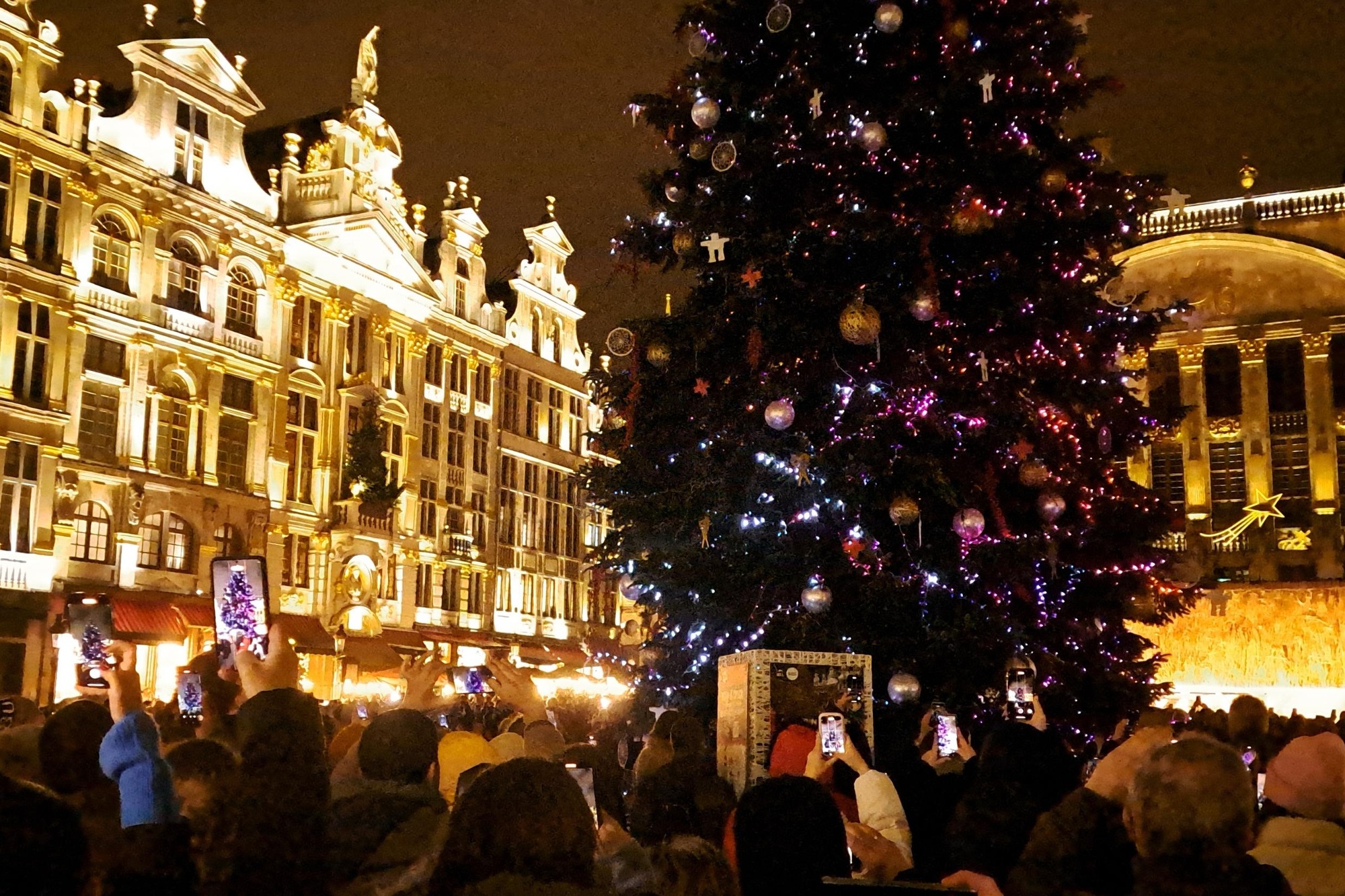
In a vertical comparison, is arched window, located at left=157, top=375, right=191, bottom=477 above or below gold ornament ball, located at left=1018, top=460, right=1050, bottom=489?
above

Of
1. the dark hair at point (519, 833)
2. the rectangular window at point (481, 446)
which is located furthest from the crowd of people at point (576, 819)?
the rectangular window at point (481, 446)

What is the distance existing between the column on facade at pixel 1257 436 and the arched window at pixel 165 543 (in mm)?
23879

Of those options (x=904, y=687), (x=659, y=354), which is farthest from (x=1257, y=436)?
(x=904, y=687)

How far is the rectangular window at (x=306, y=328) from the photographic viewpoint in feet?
108

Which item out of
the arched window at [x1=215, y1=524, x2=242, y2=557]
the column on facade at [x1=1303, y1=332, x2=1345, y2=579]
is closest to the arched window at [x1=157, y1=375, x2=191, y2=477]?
the arched window at [x1=215, y1=524, x2=242, y2=557]

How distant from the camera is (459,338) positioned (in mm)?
39844

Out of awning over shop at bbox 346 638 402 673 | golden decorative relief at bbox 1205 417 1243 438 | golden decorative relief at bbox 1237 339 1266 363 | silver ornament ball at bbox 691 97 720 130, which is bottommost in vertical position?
awning over shop at bbox 346 638 402 673

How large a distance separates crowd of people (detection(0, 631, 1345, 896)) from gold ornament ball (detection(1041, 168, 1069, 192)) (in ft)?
19.7

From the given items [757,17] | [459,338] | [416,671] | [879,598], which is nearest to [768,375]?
[879,598]

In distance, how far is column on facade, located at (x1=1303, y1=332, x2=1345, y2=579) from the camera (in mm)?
27078

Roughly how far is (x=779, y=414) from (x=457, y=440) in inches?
1209

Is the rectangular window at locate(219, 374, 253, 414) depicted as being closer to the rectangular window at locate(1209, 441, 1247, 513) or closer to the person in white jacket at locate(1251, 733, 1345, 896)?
the rectangular window at locate(1209, 441, 1247, 513)

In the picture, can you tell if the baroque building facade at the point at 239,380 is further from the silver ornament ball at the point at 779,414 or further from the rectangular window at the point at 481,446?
the silver ornament ball at the point at 779,414

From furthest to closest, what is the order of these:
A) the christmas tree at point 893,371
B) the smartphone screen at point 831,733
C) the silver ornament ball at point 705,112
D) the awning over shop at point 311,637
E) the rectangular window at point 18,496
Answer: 1. the awning over shop at point 311,637
2. the rectangular window at point 18,496
3. the silver ornament ball at point 705,112
4. the christmas tree at point 893,371
5. the smartphone screen at point 831,733
